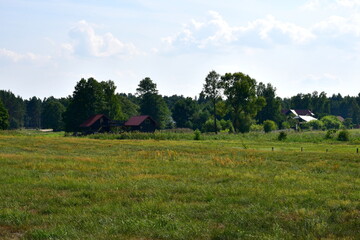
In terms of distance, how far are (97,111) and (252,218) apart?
8856 cm

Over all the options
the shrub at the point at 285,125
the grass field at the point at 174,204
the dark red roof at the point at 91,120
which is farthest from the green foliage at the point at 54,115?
the grass field at the point at 174,204

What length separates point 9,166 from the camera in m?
23.5

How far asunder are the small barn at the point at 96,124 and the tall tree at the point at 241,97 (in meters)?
30.9

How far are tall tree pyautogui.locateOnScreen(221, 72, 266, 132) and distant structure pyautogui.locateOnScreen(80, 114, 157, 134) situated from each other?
21023 millimetres

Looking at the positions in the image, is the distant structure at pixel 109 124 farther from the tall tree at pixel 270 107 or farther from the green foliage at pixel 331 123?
the green foliage at pixel 331 123

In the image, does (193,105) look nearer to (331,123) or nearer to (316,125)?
(316,125)

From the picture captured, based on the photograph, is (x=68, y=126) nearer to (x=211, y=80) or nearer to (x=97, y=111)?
(x=97, y=111)

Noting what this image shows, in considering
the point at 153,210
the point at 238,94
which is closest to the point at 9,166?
the point at 153,210

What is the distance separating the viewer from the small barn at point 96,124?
8850 centimetres

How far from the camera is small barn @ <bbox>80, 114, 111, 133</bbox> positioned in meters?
88.5

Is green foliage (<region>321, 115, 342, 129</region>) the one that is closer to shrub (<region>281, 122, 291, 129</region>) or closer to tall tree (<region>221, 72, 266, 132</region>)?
shrub (<region>281, 122, 291, 129</region>)

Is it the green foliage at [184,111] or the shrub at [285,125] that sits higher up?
the green foliage at [184,111]

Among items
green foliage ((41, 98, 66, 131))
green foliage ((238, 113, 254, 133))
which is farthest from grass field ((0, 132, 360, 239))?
green foliage ((41, 98, 66, 131))

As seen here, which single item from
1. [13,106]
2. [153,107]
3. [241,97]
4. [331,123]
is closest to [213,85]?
[241,97]
